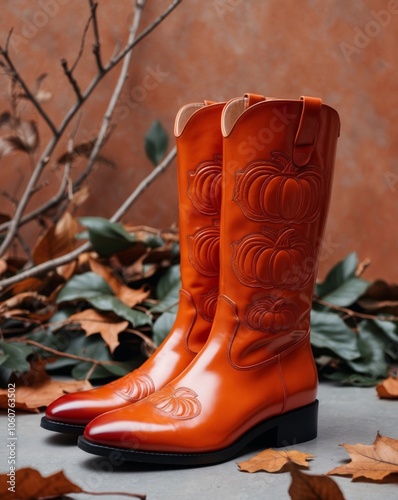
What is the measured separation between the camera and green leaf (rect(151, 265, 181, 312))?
1.62 metres

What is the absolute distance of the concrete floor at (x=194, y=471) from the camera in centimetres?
86

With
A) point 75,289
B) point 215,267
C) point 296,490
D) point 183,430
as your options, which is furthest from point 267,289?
point 75,289

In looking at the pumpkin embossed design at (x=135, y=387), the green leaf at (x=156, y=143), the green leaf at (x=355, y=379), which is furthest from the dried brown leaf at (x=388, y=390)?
the green leaf at (x=156, y=143)

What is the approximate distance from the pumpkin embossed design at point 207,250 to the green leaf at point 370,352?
63 cm

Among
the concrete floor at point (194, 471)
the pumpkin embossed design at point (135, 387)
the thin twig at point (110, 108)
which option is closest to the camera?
the concrete floor at point (194, 471)

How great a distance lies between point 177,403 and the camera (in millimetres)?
980

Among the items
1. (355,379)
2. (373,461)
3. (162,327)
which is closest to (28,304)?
(162,327)

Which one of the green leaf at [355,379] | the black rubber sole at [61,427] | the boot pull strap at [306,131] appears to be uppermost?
the boot pull strap at [306,131]

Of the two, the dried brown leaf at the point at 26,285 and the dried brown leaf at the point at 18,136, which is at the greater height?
the dried brown leaf at the point at 18,136

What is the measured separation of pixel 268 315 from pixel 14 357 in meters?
0.62

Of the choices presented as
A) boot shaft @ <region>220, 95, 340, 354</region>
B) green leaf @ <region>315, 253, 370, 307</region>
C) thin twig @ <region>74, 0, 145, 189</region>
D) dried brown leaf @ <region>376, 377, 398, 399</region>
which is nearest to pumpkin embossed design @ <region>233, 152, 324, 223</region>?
boot shaft @ <region>220, 95, 340, 354</region>

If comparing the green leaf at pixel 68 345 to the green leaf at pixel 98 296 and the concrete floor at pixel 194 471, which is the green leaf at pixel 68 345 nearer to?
the green leaf at pixel 98 296

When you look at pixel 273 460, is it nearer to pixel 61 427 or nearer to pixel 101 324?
pixel 61 427

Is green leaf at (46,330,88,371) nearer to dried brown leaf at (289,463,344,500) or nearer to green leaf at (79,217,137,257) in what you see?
green leaf at (79,217,137,257)
